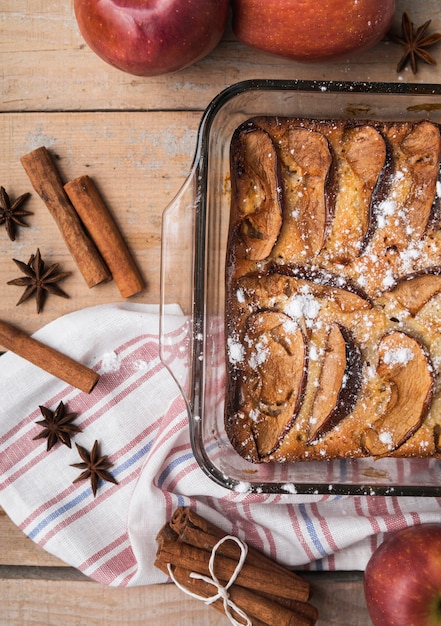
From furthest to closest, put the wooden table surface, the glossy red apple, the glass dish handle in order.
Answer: the wooden table surface
the glass dish handle
the glossy red apple

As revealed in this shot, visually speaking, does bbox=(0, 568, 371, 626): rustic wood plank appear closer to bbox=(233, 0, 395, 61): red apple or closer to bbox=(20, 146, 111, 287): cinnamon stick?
bbox=(20, 146, 111, 287): cinnamon stick

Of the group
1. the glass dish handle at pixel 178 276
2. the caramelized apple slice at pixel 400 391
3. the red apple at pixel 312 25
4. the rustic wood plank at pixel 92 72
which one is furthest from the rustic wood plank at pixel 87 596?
the red apple at pixel 312 25

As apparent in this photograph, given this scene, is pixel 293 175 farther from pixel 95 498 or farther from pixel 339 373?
pixel 95 498

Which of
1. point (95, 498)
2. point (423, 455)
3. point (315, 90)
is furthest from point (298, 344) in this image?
point (95, 498)

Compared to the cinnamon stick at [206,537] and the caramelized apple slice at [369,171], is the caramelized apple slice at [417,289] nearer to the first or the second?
the caramelized apple slice at [369,171]

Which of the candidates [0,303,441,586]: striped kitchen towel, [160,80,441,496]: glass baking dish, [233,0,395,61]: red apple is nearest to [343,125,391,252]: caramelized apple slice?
[160,80,441,496]: glass baking dish
